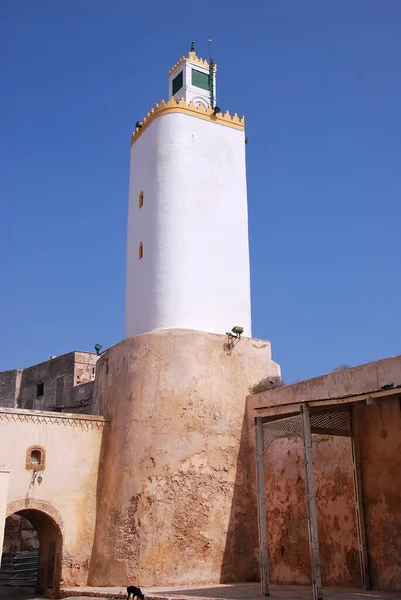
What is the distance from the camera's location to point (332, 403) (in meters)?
10.5

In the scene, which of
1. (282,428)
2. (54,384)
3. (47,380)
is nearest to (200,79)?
(282,428)

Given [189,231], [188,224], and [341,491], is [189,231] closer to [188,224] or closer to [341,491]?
[188,224]

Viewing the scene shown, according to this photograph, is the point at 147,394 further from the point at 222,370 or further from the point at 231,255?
the point at 231,255

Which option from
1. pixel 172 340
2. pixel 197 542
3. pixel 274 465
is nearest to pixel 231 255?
pixel 172 340

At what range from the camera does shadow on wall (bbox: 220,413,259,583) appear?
45.3ft

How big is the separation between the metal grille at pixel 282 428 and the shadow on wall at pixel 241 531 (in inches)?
127

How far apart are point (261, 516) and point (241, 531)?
10.7 feet

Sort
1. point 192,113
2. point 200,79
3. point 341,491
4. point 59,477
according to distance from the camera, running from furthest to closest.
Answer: point 200,79 → point 192,113 → point 59,477 → point 341,491

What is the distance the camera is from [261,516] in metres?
11.2

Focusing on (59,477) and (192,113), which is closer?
(59,477)

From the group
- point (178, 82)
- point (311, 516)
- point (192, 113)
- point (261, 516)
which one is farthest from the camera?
point (178, 82)

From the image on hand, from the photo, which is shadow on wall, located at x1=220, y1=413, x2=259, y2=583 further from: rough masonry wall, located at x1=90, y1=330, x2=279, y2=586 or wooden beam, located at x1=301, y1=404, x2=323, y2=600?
wooden beam, located at x1=301, y1=404, x2=323, y2=600

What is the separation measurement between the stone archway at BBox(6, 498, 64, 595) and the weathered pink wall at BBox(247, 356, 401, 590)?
4079 mm

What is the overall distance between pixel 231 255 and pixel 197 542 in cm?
655
